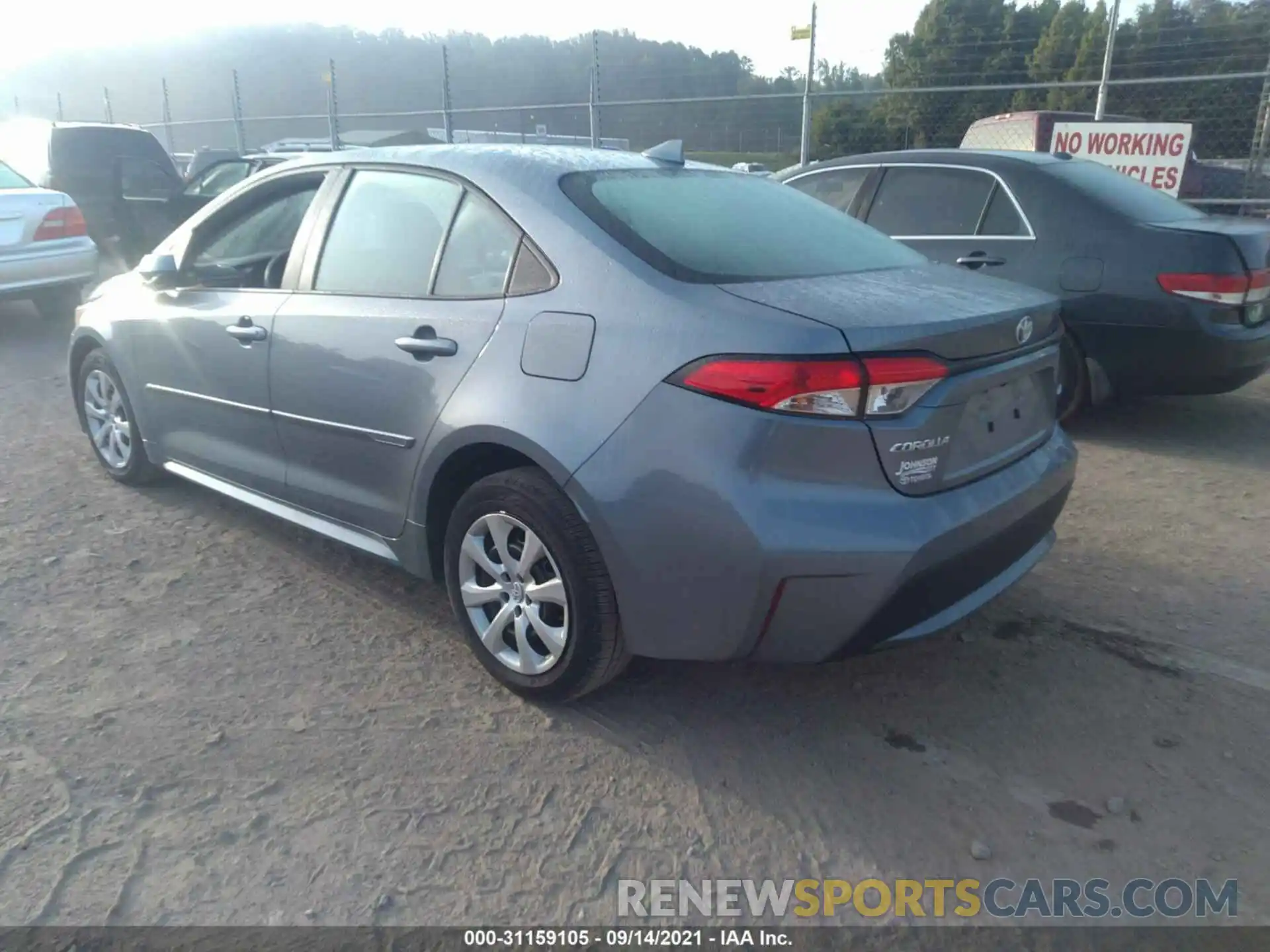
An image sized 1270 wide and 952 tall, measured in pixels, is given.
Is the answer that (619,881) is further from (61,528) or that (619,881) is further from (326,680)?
(61,528)

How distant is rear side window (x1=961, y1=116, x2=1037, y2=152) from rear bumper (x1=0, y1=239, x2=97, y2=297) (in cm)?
989

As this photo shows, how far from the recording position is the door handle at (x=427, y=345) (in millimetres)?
3027

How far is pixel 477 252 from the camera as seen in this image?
10.2ft

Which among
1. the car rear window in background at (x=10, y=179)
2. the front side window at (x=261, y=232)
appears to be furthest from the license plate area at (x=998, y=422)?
the car rear window in background at (x=10, y=179)

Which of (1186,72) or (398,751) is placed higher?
(1186,72)

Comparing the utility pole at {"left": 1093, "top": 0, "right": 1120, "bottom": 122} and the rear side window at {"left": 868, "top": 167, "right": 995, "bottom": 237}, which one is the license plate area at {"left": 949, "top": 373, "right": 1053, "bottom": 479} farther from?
the utility pole at {"left": 1093, "top": 0, "right": 1120, "bottom": 122}

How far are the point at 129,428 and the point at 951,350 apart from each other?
12.5 ft

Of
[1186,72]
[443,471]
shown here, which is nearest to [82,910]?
[443,471]

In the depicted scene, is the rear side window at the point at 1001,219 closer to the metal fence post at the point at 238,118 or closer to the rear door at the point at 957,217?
the rear door at the point at 957,217

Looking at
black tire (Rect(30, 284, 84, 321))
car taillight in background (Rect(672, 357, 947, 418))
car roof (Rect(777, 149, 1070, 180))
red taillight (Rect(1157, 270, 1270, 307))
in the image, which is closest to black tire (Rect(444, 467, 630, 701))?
car taillight in background (Rect(672, 357, 947, 418))

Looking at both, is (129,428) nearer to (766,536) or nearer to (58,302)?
(766,536)

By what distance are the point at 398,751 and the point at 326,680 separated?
0.49 meters

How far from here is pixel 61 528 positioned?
14.4ft

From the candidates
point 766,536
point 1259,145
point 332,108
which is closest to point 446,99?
point 332,108
